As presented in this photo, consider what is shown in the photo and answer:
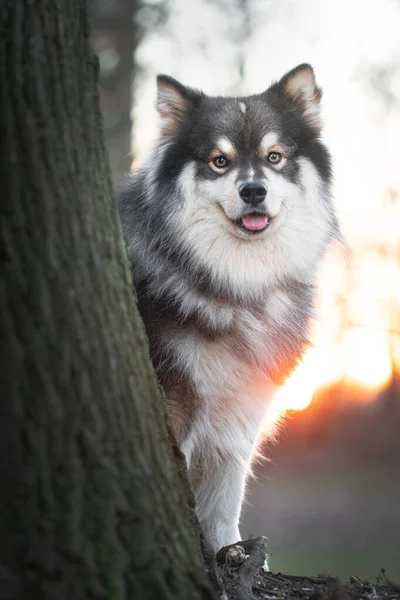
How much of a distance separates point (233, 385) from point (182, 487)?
4.45ft

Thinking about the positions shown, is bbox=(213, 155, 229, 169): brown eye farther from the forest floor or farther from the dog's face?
the forest floor

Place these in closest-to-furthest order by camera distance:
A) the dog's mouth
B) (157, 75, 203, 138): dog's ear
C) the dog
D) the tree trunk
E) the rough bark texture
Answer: the rough bark texture, the dog, the dog's mouth, (157, 75, 203, 138): dog's ear, the tree trunk

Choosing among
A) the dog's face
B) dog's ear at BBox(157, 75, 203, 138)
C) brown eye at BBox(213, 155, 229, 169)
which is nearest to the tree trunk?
dog's ear at BBox(157, 75, 203, 138)

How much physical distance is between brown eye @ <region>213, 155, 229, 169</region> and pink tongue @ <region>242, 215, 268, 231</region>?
31cm

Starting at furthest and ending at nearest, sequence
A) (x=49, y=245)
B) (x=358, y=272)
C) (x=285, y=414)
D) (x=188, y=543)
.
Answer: (x=358, y=272) → (x=285, y=414) → (x=188, y=543) → (x=49, y=245)

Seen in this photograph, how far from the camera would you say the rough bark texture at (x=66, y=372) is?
1.71 metres

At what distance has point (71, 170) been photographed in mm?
1891

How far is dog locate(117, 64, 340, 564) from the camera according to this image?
11.2ft

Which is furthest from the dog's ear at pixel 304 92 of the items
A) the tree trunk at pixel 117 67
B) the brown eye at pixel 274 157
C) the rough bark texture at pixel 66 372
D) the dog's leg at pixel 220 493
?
the tree trunk at pixel 117 67

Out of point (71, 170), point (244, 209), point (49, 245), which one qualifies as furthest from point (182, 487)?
point (244, 209)

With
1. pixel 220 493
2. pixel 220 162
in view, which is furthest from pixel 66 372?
pixel 220 493

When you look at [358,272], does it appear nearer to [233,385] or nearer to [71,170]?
[233,385]

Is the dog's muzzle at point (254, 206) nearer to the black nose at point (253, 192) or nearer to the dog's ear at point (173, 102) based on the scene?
the black nose at point (253, 192)

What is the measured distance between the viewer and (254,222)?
3.54m
